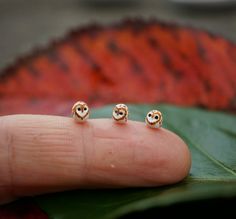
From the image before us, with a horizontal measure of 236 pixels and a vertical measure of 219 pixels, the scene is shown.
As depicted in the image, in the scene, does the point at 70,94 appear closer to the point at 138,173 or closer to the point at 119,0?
the point at 138,173

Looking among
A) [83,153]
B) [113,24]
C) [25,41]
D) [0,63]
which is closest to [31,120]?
[83,153]

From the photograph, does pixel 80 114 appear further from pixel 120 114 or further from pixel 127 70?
pixel 127 70

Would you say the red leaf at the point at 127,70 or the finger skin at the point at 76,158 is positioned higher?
the red leaf at the point at 127,70

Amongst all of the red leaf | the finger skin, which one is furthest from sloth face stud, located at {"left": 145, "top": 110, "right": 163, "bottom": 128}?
the red leaf

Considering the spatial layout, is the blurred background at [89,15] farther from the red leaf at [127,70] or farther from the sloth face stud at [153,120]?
the sloth face stud at [153,120]

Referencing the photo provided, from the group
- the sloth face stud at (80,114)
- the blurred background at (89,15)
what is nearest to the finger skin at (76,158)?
the sloth face stud at (80,114)

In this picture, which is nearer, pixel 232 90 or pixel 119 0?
pixel 232 90
